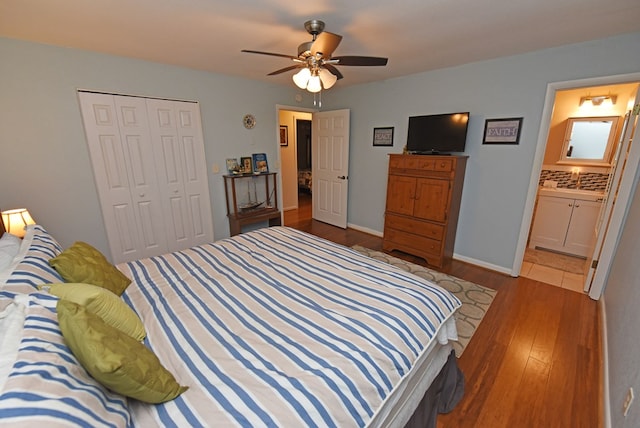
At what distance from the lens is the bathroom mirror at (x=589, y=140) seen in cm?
332

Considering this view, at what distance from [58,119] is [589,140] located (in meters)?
6.16

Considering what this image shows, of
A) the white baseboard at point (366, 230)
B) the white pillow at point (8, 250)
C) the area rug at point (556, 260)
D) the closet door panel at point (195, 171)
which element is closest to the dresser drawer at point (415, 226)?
the white baseboard at point (366, 230)

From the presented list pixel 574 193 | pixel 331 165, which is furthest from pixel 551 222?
pixel 331 165

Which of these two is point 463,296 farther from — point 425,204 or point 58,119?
point 58,119

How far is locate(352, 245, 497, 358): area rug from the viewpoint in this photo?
2138mm

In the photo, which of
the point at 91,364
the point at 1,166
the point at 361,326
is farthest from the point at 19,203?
Answer: the point at 361,326

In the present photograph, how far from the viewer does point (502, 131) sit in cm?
288

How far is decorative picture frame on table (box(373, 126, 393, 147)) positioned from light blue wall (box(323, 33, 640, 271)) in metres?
0.07

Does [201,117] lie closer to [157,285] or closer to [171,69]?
[171,69]

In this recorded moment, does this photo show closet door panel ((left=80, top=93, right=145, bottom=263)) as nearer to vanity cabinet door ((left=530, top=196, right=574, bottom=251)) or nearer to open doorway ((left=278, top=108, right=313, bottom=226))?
open doorway ((left=278, top=108, right=313, bottom=226))

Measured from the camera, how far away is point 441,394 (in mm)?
1544

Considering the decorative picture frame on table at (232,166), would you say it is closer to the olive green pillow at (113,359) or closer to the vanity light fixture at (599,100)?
the olive green pillow at (113,359)

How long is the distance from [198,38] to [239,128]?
1.51 m

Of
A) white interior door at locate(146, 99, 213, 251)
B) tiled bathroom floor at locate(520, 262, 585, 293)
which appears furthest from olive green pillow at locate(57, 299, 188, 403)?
tiled bathroom floor at locate(520, 262, 585, 293)
